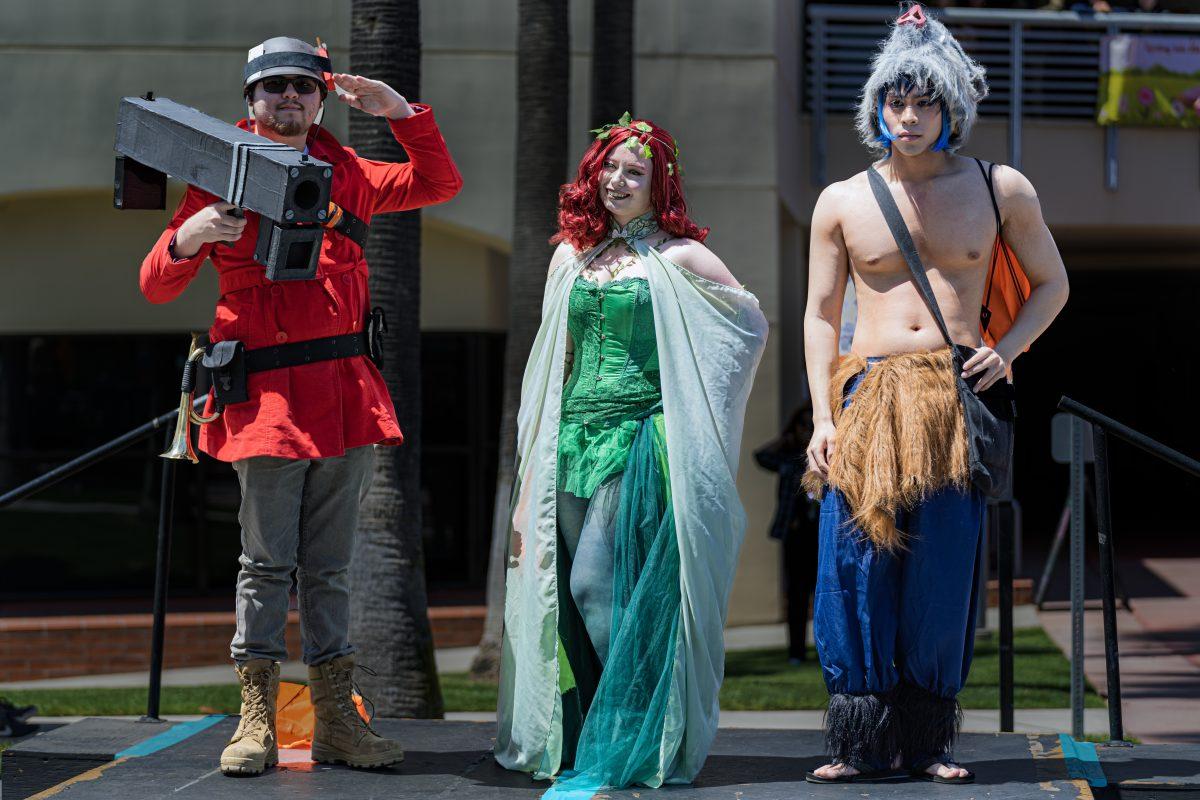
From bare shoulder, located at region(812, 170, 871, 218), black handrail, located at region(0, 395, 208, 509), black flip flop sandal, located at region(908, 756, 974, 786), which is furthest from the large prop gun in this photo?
black flip flop sandal, located at region(908, 756, 974, 786)

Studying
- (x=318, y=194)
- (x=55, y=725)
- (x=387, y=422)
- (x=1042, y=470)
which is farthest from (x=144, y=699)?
(x=1042, y=470)

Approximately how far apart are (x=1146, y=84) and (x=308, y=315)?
11.6 m

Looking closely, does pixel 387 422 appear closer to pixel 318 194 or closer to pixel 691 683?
pixel 318 194

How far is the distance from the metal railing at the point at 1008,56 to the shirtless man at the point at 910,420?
9.23 metres

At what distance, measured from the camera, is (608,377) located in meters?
4.79

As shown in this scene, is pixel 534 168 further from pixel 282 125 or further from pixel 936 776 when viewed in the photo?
pixel 936 776

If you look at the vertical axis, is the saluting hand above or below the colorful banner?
below

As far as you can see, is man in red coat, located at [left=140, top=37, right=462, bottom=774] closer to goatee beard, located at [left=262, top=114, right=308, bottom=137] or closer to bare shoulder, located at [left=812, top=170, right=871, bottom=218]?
goatee beard, located at [left=262, top=114, right=308, bottom=137]

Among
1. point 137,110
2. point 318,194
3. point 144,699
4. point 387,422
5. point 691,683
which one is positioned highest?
point 137,110

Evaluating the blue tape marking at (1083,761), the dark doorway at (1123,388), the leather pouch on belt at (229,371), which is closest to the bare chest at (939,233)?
the blue tape marking at (1083,761)

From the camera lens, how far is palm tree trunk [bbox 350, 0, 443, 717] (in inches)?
286

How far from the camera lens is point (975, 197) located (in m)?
4.62

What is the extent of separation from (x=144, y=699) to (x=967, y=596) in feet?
19.4

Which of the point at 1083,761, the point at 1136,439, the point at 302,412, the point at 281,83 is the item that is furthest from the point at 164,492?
the point at 1136,439
